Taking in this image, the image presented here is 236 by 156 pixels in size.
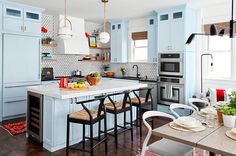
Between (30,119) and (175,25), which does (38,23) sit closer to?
(30,119)

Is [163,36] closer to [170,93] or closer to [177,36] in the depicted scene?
[177,36]

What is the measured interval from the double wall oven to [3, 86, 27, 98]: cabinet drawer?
3.48m

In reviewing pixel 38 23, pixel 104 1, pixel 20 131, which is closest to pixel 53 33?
pixel 38 23

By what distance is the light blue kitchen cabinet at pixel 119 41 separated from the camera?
6.91 metres

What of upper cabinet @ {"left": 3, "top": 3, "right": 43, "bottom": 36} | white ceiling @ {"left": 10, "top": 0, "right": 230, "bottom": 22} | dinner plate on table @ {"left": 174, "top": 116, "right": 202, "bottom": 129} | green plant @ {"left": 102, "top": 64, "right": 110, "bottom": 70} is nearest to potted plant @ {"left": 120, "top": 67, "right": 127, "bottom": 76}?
green plant @ {"left": 102, "top": 64, "right": 110, "bottom": 70}

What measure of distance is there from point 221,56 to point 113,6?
2952 mm

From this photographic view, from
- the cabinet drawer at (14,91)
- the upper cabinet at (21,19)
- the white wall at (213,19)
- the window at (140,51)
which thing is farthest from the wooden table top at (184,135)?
the window at (140,51)

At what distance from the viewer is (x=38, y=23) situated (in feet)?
17.8

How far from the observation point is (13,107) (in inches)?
199

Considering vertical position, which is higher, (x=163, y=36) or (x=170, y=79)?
(x=163, y=36)

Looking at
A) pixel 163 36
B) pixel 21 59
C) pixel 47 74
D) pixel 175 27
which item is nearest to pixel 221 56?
pixel 175 27

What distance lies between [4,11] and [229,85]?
5501 millimetres

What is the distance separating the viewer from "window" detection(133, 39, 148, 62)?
22.3 ft

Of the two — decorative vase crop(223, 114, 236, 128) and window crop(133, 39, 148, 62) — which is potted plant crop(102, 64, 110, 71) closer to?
window crop(133, 39, 148, 62)
